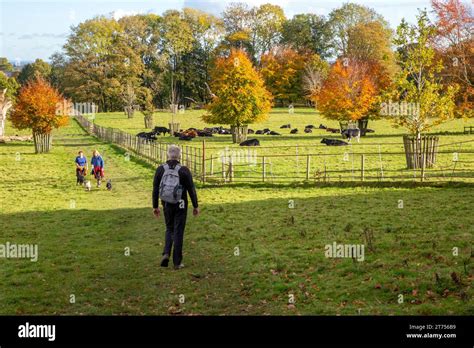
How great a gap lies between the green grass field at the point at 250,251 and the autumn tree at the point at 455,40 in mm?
26928

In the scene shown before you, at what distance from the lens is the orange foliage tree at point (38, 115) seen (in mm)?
40562

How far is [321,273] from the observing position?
10336 mm

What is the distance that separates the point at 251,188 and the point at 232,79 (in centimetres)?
2523

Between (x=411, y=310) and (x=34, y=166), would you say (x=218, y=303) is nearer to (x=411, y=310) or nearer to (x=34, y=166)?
(x=411, y=310)

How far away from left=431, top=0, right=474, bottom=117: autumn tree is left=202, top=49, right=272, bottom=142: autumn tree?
15662 mm

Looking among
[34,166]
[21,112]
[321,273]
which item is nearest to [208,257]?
[321,273]

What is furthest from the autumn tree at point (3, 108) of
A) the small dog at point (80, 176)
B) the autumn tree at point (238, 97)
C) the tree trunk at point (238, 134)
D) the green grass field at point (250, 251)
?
the green grass field at point (250, 251)

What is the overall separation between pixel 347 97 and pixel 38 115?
2633cm

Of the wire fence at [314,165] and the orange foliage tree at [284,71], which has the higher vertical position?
the orange foliage tree at [284,71]

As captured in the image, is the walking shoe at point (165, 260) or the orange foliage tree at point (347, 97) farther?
the orange foliage tree at point (347, 97)

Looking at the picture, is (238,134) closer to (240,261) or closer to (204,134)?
(204,134)

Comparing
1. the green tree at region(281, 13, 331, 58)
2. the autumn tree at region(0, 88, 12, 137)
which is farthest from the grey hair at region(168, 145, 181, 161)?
the green tree at region(281, 13, 331, 58)

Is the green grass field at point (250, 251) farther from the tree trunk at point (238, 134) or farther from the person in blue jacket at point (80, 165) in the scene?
the tree trunk at point (238, 134)

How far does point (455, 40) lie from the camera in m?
47.2
